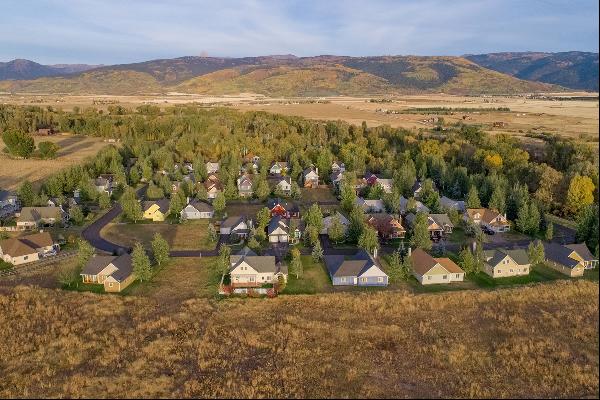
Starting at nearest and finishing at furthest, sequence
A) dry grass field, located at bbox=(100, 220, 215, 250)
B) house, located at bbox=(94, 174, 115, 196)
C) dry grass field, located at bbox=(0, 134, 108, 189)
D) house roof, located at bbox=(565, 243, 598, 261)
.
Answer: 1. house roof, located at bbox=(565, 243, 598, 261)
2. dry grass field, located at bbox=(100, 220, 215, 250)
3. house, located at bbox=(94, 174, 115, 196)
4. dry grass field, located at bbox=(0, 134, 108, 189)

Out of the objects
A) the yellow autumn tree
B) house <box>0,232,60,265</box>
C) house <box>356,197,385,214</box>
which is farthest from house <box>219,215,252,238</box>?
the yellow autumn tree

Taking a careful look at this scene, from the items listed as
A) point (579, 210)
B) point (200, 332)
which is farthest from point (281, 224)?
point (579, 210)

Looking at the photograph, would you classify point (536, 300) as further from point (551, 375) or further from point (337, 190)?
point (337, 190)

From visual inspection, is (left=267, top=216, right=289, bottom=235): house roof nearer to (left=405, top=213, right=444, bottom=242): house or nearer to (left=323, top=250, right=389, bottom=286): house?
(left=323, top=250, right=389, bottom=286): house

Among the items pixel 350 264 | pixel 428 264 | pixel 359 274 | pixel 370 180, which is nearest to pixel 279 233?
pixel 350 264

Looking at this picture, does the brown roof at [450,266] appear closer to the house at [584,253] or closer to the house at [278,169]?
the house at [584,253]

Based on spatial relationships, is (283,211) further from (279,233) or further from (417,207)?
(417,207)
